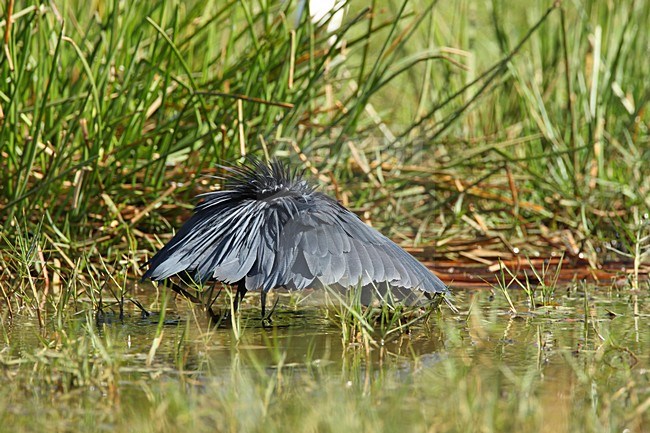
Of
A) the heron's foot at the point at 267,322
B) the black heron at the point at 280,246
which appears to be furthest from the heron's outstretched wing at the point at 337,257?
the heron's foot at the point at 267,322

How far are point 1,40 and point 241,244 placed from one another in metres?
1.40

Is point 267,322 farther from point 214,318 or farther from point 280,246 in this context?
point 280,246

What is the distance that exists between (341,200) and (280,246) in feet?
4.52

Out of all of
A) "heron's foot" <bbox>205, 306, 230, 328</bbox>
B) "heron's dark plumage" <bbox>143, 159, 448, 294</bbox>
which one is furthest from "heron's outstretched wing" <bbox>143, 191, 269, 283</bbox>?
"heron's foot" <bbox>205, 306, 230, 328</bbox>

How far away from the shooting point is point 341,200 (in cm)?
384

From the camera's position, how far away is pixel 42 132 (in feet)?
11.2

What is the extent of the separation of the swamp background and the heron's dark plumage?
12 cm

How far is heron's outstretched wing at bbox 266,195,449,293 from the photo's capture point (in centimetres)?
242

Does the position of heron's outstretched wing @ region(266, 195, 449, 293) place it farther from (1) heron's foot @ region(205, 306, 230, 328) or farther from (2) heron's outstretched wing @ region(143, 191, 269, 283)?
(1) heron's foot @ region(205, 306, 230, 328)

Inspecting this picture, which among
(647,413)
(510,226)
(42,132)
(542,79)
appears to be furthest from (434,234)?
(647,413)

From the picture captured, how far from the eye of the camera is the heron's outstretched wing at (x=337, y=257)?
2420mm

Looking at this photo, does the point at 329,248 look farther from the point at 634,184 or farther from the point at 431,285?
the point at 634,184

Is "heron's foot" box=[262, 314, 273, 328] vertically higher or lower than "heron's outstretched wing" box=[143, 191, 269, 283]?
lower

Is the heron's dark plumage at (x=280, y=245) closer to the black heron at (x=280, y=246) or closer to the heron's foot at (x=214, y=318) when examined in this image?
the black heron at (x=280, y=246)
